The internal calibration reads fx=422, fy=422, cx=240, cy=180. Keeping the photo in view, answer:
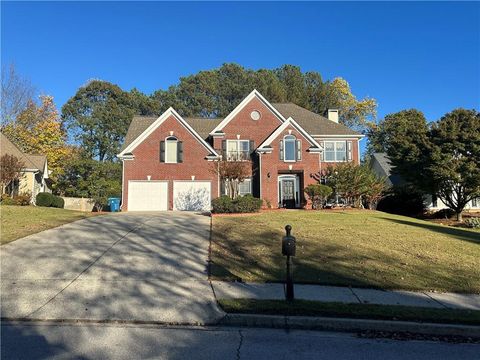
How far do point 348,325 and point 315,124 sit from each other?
1080 inches

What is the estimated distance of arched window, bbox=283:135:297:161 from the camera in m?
29.0

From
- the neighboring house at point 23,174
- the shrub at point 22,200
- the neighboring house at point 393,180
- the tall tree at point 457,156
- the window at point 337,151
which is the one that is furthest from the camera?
the neighboring house at point 393,180

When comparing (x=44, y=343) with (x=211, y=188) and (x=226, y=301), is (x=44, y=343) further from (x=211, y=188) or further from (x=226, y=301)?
(x=211, y=188)

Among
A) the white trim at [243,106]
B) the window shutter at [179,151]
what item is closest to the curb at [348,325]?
the window shutter at [179,151]

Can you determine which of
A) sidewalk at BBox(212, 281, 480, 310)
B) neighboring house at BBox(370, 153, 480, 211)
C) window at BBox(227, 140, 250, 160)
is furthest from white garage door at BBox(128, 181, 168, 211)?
Answer: sidewalk at BBox(212, 281, 480, 310)

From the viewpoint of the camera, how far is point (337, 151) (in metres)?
31.3

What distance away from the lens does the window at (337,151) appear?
3114 centimetres

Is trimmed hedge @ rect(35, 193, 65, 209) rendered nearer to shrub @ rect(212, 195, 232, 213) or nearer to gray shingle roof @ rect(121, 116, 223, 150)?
gray shingle roof @ rect(121, 116, 223, 150)

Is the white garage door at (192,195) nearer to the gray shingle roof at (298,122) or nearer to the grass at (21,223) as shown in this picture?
the gray shingle roof at (298,122)

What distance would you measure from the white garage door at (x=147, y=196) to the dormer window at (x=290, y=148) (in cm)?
840

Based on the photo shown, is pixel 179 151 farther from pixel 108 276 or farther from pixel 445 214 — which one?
pixel 108 276

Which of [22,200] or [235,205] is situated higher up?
[22,200]

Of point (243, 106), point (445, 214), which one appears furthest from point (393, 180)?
point (243, 106)

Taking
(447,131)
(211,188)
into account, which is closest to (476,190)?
(447,131)
